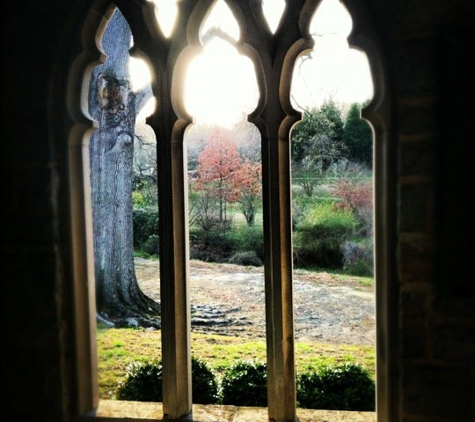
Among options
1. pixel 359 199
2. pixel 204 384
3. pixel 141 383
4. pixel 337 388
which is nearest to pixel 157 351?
pixel 141 383

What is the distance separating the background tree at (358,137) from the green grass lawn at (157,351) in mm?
870

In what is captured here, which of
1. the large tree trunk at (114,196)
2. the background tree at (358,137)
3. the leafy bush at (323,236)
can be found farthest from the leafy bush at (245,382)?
the background tree at (358,137)

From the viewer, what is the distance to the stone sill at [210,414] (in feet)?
6.88

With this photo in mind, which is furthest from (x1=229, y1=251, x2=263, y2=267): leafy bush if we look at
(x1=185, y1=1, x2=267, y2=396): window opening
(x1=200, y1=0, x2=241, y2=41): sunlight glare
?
(x1=200, y1=0, x2=241, y2=41): sunlight glare

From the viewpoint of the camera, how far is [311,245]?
2207mm

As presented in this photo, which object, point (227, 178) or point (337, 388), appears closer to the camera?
point (227, 178)

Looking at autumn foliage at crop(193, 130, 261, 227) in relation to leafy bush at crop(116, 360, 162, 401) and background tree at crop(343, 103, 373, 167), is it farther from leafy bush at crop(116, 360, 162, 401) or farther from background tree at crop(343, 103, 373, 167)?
leafy bush at crop(116, 360, 162, 401)

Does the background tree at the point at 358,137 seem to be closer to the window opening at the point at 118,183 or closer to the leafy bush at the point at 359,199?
the leafy bush at the point at 359,199

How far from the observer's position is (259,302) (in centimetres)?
236

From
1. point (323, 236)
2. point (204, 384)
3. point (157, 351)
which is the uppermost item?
point (323, 236)

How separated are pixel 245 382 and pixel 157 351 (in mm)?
550

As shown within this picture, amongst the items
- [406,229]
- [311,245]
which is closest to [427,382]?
[406,229]

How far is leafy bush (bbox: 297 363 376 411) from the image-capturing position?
2480 millimetres

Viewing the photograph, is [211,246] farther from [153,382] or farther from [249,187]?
[153,382]
